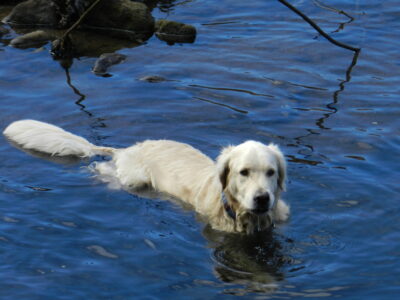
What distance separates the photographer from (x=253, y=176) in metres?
7.74

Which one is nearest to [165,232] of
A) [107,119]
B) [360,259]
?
[360,259]

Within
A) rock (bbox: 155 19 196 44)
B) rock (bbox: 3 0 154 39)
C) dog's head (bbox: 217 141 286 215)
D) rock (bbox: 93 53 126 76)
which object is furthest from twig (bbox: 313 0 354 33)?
dog's head (bbox: 217 141 286 215)

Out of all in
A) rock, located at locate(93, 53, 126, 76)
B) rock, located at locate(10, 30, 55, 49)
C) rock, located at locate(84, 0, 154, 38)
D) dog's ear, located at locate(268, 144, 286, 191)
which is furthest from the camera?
rock, located at locate(84, 0, 154, 38)

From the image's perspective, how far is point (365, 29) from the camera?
15.5 m

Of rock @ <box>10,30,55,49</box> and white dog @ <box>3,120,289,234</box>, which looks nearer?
white dog @ <box>3,120,289,234</box>

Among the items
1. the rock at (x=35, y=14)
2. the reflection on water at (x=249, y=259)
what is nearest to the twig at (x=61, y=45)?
the rock at (x=35, y=14)

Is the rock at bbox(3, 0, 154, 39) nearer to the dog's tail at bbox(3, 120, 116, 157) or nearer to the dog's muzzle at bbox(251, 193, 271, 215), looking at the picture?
the dog's tail at bbox(3, 120, 116, 157)

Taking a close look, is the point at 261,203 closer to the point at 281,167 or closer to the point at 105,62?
the point at 281,167

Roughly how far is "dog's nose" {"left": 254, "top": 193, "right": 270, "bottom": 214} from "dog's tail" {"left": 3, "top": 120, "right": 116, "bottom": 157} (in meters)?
2.89

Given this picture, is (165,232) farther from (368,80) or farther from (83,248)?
(368,80)

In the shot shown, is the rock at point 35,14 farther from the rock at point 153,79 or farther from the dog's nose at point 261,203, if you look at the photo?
the dog's nose at point 261,203

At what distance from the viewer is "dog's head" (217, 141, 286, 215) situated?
24.9 feet

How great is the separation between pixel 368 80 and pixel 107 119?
15.1ft

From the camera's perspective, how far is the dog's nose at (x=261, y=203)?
7.55 m
